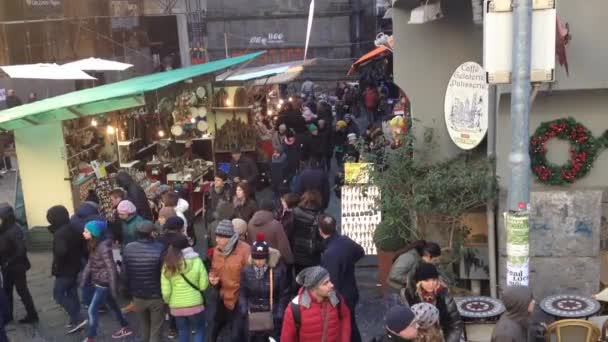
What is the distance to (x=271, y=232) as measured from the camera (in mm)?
7352

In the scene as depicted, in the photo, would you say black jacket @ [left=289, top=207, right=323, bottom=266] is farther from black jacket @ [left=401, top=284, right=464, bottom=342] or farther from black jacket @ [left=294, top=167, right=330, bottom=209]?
black jacket @ [left=401, top=284, right=464, bottom=342]

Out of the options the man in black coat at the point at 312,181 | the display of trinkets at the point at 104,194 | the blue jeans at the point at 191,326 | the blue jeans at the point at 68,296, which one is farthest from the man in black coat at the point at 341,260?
the display of trinkets at the point at 104,194

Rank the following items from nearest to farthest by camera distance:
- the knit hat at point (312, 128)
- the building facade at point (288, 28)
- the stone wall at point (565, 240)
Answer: the stone wall at point (565, 240), the knit hat at point (312, 128), the building facade at point (288, 28)

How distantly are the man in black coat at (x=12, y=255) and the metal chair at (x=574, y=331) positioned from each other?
5.97m

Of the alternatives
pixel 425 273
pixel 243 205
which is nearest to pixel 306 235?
pixel 243 205

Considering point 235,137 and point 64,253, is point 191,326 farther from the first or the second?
point 235,137

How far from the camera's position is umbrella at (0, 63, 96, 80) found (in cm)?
1494

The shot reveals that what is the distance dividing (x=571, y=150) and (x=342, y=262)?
2.85 meters

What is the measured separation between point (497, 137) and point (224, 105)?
8538mm

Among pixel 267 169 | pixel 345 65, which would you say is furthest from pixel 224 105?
pixel 345 65

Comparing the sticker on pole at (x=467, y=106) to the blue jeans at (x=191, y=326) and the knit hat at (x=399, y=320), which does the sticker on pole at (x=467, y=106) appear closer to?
the blue jeans at (x=191, y=326)

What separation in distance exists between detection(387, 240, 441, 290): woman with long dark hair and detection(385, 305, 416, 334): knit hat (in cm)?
146

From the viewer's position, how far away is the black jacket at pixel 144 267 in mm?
6598

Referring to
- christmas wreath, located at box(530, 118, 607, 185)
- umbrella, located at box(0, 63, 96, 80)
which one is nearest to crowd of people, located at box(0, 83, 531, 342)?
christmas wreath, located at box(530, 118, 607, 185)
